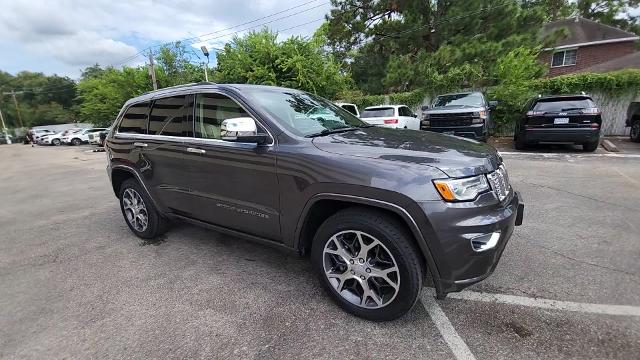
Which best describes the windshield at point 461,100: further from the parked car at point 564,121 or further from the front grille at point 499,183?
the front grille at point 499,183

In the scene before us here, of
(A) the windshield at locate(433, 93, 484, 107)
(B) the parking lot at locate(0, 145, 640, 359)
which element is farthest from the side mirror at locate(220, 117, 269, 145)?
(A) the windshield at locate(433, 93, 484, 107)

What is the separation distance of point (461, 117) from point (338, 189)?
880 centimetres

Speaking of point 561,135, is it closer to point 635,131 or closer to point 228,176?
point 635,131

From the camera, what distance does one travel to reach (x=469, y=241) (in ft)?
7.13

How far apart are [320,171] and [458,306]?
1.52 meters

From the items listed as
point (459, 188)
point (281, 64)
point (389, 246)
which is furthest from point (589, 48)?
point (389, 246)

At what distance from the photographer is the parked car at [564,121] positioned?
8641mm

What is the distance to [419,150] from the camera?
8.21 ft

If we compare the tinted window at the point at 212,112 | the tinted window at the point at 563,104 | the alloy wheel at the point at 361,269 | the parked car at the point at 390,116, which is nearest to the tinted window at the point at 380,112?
the parked car at the point at 390,116

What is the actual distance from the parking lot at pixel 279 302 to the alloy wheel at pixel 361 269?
7.4 inches

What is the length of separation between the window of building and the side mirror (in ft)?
100

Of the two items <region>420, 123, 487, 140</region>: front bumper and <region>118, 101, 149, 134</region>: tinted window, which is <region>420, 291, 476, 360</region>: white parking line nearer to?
<region>118, 101, 149, 134</region>: tinted window

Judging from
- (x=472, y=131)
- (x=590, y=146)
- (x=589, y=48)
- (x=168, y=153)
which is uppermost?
(x=589, y=48)

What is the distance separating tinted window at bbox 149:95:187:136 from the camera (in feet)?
11.8
